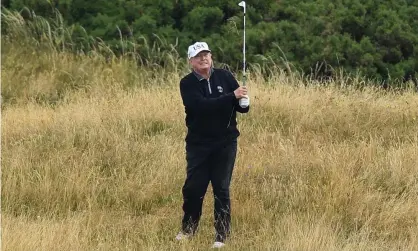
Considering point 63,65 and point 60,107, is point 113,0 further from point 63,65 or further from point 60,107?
point 60,107

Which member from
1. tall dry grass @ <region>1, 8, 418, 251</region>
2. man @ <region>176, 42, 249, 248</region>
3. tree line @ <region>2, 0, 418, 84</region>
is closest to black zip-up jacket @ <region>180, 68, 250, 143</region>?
man @ <region>176, 42, 249, 248</region>

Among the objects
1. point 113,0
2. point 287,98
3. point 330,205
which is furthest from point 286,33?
point 330,205

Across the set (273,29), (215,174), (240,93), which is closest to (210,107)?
(240,93)

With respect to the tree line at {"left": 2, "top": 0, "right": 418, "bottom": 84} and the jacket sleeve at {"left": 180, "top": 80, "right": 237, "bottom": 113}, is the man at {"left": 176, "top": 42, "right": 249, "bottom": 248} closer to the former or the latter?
the jacket sleeve at {"left": 180, "top": 80, "right": 237, "bottom": 113}

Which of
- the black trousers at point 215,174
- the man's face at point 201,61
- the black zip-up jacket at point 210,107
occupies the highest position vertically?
the man's face at point 201,61

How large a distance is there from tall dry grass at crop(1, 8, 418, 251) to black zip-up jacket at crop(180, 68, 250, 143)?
901mm

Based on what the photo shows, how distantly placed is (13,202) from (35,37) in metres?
7.18

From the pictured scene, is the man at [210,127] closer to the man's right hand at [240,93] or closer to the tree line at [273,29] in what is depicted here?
the man's right hand at [240,93]

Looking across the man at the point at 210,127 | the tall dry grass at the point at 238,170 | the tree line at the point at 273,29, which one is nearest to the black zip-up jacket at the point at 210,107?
the man at the point at 210,127

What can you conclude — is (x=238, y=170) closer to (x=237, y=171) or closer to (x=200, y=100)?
(x=237, y=171)

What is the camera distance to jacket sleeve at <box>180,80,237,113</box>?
4.48m

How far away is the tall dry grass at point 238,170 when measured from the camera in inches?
194

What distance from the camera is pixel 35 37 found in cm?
1230

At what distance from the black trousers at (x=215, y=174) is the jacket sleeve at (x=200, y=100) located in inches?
12.1
